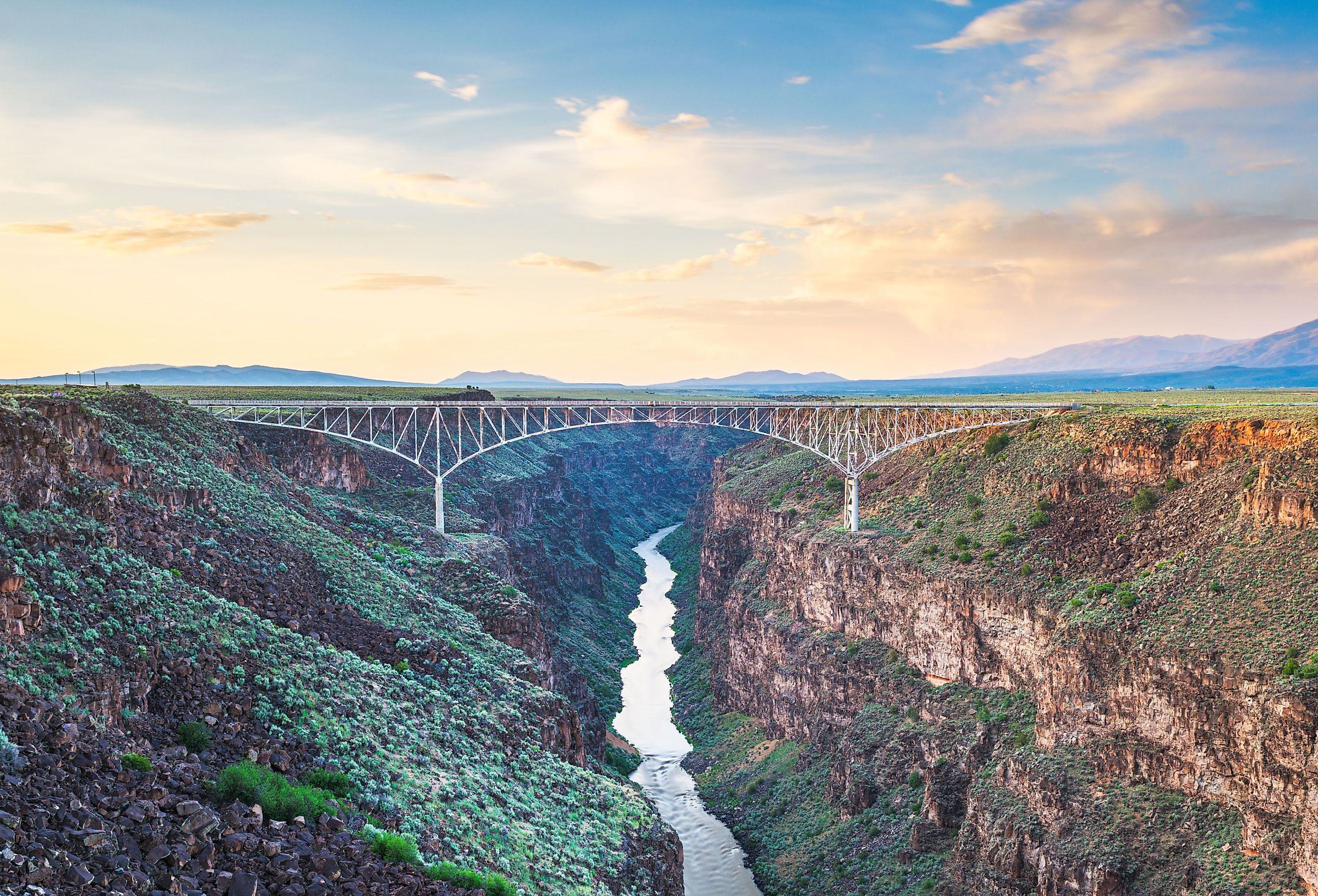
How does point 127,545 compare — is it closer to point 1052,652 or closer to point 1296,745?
point 1052,652

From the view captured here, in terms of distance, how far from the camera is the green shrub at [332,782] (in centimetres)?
2895

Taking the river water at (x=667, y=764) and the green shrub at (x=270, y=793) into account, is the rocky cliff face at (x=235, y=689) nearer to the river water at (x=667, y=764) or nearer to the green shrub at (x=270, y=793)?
the green shrub at (x=270, y=793)

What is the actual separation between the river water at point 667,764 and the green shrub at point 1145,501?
3235 cm

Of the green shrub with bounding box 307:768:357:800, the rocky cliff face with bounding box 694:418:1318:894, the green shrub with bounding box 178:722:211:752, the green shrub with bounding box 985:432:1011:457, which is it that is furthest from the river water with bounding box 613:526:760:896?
the green shrub with bounding box 985:432:1011:457

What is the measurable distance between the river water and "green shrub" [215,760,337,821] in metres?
31.6

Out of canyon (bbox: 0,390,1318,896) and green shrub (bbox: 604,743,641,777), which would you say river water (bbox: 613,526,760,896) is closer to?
green shrub (bbox: 604,743,641,777)

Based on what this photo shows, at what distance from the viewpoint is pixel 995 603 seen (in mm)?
54656

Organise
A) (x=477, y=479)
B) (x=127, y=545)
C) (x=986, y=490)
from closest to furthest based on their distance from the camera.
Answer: (x=127, y=545), (x=986, y=490), (x=477, y=479)

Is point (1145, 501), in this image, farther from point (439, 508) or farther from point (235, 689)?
point (235, 689)

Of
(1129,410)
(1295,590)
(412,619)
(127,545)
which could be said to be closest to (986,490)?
(1129,410)

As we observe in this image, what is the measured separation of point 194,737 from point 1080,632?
135 feet

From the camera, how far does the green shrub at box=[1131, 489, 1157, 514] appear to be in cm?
5491

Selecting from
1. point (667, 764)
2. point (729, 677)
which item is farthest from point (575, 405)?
point (667, 764)

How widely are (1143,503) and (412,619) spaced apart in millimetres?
42526
